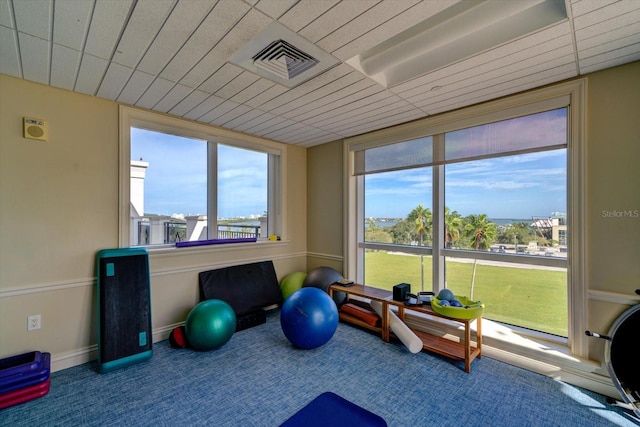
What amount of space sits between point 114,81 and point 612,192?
4.14 metres

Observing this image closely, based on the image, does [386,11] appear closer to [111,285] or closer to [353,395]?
[353,395]

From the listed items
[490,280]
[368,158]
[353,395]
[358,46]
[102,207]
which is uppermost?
[358,46]

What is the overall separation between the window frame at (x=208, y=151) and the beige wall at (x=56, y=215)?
0.23 feet

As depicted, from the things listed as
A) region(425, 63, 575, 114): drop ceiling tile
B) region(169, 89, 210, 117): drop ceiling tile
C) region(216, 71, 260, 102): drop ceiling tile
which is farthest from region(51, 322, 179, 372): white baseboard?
region(425, 63, 575, 114): drop ceiling tile

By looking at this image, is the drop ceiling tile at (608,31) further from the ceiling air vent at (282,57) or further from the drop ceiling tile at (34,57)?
the drop ceiling tile at (34,57)

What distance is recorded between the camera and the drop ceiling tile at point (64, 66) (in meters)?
1.86

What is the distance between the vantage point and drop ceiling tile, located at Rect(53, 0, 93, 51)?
144cm

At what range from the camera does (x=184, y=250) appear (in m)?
3.21

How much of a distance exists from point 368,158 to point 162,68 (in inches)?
102

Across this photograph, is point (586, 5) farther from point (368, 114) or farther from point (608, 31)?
point (368, 114)

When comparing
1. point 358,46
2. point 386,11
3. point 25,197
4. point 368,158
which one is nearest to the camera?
point 386,11

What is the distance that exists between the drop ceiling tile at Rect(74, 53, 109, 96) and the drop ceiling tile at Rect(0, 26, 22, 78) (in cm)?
33

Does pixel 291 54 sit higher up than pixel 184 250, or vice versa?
pixel 291 54

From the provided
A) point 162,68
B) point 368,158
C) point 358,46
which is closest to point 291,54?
point 358,46
